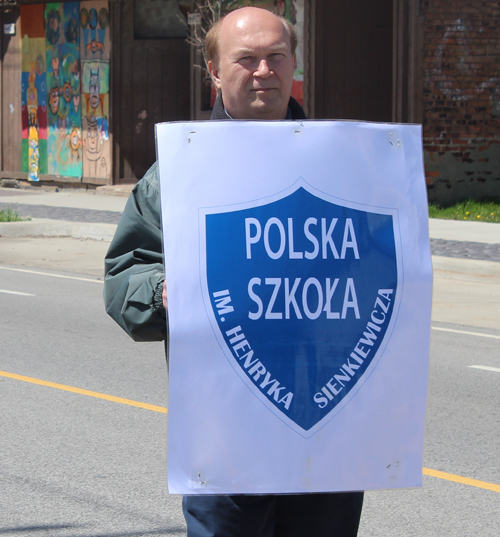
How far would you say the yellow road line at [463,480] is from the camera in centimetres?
432

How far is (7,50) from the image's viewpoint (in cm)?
2208

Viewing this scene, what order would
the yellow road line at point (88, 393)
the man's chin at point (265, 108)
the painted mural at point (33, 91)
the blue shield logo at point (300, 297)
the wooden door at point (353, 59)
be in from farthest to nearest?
the painted mural at point (33, 91) < the wooden door at point (353, 59) < the yellow road line at point (88, 393) < the man's chin at point (265, 108) < the blue shield logo at point (300, 297)

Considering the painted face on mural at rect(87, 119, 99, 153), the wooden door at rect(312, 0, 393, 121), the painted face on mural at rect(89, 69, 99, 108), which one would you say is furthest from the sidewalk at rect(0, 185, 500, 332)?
the wooden door at rect(312, 0, 393, 121)

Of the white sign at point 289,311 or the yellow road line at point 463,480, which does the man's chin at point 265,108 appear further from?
the yellow road line at point 463,480

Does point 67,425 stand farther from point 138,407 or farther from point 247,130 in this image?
point 247,130

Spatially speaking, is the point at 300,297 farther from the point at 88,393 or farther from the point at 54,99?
the point at 54,99

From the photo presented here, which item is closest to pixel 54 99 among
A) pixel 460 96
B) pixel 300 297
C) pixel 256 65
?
pixel 460 96

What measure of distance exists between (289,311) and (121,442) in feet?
9.86

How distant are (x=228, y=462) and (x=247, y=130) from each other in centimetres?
78

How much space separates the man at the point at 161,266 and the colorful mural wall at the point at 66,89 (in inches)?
723

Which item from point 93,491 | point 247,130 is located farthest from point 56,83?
point 247,130

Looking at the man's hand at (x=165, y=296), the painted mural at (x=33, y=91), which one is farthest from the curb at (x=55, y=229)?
the man's hand at (x=165, y=296)

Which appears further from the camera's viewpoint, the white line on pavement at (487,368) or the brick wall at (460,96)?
the brick wall at (460,96)

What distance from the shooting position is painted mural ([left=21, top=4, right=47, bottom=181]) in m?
21.4
